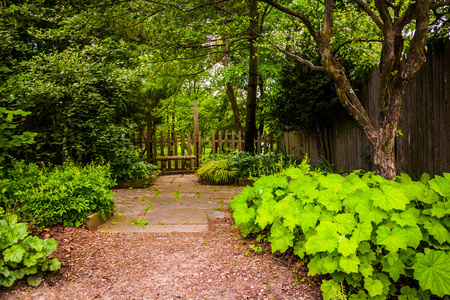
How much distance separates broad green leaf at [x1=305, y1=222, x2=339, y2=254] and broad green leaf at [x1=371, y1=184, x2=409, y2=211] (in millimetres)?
326

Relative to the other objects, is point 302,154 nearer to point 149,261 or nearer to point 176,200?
point 176,200

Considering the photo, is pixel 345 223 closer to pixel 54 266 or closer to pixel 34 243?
pixel 54 266

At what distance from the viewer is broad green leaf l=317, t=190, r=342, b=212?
2126 mm

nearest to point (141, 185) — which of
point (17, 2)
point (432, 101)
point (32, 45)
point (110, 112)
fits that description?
point (110, 112)

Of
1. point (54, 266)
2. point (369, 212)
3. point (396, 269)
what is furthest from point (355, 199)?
point (54, 266)

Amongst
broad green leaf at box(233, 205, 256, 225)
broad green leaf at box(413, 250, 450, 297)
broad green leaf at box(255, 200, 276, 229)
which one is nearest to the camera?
broad green leaf at box(413, 250, 450, 297)

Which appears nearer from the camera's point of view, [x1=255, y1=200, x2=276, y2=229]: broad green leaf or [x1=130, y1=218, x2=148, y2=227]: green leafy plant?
[x1=255, y1=200, x2=276, y2=229]: broad green leaf

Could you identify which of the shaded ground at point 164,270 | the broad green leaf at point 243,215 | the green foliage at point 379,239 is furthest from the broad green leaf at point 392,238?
the broad green leaf at point 243,215

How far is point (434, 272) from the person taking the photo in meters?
1.67

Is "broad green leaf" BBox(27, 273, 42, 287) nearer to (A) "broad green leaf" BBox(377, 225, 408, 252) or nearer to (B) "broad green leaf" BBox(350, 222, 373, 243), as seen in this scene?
(B) "broad green leaf" BBox(350, 222, 373, 243)

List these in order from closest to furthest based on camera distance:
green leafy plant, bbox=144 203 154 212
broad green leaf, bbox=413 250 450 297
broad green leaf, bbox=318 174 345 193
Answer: broad green leaf, bbox=413 250 450 297 < broad green leaf, bbox=318 174 345 193 < green leafy plant, bbox=144 203 154 212

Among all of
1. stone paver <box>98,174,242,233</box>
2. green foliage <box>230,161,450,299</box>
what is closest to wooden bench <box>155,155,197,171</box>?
stone paver <box>98,174,242,233</box>

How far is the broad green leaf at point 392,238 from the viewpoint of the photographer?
5.82ft

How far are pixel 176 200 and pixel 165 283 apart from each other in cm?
279
